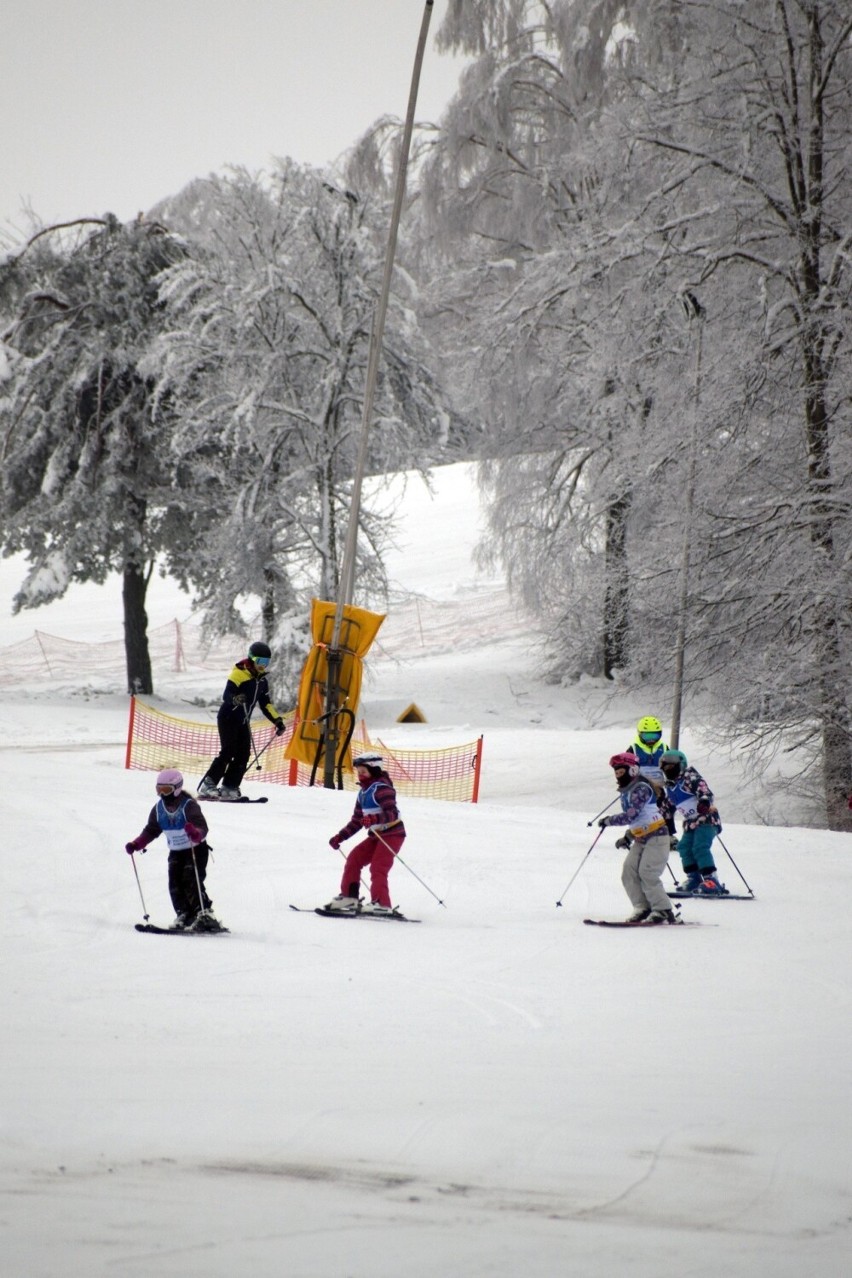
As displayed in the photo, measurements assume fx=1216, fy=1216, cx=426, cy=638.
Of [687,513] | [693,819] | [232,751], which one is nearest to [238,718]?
A: [232,751]

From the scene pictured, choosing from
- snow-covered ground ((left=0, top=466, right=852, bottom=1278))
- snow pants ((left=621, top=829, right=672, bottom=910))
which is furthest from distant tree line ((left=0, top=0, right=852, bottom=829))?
snow pants ((left=621, top=829, right=672, bottom=910))

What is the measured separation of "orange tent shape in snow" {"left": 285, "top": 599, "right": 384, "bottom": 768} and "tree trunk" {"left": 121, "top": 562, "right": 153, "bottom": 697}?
10471 millimetres

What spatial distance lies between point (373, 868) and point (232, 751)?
14.6 ft

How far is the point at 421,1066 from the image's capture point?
19.9 feet

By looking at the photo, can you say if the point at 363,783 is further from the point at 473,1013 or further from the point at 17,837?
the point at 17,837

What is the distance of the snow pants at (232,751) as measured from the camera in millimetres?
13586

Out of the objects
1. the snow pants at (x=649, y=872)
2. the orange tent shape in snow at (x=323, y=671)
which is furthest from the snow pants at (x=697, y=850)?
the orange tent shape in snow at (x=323, y=671)

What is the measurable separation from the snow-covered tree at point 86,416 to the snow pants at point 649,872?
18.5 m

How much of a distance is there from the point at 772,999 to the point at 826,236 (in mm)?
11991

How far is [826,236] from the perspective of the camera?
53.4 feet

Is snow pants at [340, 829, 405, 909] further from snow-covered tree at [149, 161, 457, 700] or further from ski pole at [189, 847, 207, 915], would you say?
snow-covered tree at [149, 161, 457, 700]

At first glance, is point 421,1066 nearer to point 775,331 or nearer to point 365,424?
point 365,424

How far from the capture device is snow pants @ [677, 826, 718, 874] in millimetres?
11062

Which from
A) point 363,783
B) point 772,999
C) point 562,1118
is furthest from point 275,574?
point 562,1118
